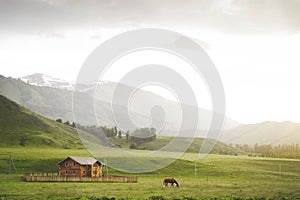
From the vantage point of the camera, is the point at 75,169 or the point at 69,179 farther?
the point at 75,169

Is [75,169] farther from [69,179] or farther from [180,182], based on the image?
[180,182]

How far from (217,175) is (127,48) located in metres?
40.7

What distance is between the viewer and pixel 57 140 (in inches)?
7032

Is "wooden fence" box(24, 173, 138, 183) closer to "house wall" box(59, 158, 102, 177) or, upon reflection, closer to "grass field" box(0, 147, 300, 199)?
"grass field" box(0, 147, 300, 199)

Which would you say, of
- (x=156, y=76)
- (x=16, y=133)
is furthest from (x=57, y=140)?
(x=156, y=76)

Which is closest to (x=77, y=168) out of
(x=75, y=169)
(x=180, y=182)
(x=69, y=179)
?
(x=75, y=169)

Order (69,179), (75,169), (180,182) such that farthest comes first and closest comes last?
(75,169)
(180,182)
(69,179)

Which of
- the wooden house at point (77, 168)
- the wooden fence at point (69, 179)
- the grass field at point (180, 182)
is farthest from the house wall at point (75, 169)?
the wooden fence at point (69, 179)

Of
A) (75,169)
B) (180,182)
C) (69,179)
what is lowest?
(180,182)

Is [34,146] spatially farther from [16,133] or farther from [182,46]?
[182,46]

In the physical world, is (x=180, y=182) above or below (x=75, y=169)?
below

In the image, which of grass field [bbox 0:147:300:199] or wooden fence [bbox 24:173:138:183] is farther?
wooden fence [bbox 24:173:138:183]

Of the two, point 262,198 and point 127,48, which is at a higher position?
point 127,48

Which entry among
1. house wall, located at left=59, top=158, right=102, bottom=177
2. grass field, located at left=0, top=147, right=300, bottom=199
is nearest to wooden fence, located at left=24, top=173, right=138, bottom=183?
grass field, located at left=0, top=147, right=300, bottom=199
